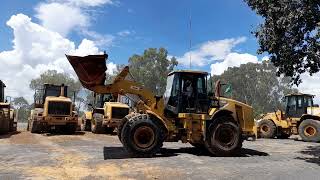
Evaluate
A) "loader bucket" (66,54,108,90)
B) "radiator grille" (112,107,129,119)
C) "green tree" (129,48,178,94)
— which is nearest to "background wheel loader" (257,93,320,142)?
"radiator grille" (112,107,129,119)

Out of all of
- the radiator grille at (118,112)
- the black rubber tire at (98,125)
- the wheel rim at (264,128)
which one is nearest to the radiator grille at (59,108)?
the black rubber tire at (98,125)

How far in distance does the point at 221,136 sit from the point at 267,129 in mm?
11880

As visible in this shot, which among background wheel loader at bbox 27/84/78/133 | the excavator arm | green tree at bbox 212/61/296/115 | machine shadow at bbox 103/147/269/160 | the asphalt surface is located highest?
→ green tree at bbox 212/61/296/115

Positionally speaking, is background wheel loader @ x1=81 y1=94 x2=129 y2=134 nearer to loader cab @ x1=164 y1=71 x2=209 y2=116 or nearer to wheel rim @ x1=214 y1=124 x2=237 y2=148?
loader cab @ x1=164 y1=71 x2=209 y2=116

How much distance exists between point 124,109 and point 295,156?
42.4 feet

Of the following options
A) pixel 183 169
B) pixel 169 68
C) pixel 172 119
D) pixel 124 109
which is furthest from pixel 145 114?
pixel 169 68

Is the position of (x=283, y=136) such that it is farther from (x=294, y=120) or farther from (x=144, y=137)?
(x=144, y=137)

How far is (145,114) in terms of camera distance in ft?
48.3

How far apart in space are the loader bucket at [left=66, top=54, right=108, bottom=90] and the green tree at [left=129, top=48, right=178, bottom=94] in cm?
6375

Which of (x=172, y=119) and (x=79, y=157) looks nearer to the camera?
(x=79, y=157)

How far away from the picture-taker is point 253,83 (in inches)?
3504

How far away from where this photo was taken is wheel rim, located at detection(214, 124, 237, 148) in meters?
15.2

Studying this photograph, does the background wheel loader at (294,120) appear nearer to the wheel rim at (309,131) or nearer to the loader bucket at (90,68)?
the wheel rim at (309,131)

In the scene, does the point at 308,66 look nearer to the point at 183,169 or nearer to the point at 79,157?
the point at 183,169
